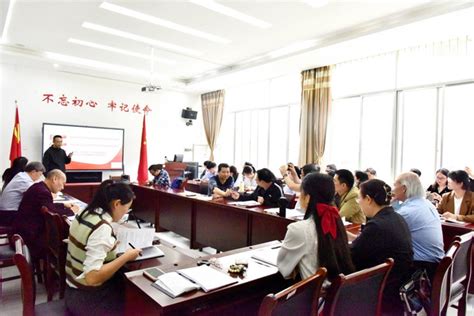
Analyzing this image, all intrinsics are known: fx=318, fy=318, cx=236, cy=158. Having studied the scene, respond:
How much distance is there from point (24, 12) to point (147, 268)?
15.3 ft

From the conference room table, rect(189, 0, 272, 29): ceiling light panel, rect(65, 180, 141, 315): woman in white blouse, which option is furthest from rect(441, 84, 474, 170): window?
rect(65, 180, 141, 315): woman in white blouse

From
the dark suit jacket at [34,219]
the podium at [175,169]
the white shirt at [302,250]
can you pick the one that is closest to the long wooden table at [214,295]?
the white shirt at [302,250]

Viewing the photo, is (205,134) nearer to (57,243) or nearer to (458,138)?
(458,138)

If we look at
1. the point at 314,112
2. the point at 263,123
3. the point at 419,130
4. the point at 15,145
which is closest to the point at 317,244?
the point at 419,130

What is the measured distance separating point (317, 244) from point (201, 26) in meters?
4.32

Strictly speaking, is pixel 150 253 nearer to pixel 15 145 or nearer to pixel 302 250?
pixel 302 250

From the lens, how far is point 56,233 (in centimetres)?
229

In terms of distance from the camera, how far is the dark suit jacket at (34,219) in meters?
2.69

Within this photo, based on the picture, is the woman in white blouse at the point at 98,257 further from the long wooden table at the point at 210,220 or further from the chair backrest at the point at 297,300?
the long wooden table at the point at 210,220

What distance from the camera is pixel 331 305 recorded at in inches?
50.5

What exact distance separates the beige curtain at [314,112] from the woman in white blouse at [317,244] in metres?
5.14

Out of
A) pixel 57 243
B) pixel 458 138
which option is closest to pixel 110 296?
pixel 57 243

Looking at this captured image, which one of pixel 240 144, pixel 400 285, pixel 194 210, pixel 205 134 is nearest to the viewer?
pixel 400 285

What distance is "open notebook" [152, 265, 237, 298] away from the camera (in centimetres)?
136
